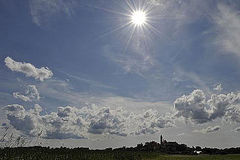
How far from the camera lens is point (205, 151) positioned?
4619 inches

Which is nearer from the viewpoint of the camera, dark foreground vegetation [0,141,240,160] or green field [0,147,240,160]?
green field [0,147,240,160]

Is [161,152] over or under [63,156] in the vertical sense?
over

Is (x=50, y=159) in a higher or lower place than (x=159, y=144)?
lower

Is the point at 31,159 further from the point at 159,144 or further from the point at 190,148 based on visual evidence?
the point at 159,144

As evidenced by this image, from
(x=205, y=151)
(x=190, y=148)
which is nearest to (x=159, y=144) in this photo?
(x=190, y=148)

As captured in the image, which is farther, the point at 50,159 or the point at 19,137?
the point at 50,159

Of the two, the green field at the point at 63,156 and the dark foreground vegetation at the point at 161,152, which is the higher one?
the dark foreground vegetation at the point at 161,152

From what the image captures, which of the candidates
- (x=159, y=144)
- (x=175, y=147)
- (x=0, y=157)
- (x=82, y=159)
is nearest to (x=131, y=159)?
(x=82, y=159)

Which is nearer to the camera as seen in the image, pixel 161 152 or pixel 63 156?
pixel 63 156

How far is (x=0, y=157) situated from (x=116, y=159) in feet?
83.9

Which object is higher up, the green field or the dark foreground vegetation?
the dark foreground vegetation

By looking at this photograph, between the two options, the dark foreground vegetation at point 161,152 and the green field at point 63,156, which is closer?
the green field at point 63,156

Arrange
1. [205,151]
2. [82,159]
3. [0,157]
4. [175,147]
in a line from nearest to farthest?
[0,157] < [82,159] < [205,151] < [175,147]

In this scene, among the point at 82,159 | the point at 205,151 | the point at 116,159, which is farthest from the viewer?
the point at 205,151
